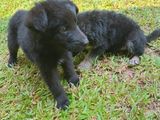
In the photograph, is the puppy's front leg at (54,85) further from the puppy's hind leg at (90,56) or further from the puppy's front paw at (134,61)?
the puppy's front paw at (134,61)

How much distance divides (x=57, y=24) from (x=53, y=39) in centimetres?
24

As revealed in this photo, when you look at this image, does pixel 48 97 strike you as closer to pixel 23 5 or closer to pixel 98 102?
pixel 98 102

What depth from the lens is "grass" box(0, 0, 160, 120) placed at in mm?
4695

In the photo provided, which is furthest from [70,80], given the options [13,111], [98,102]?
[13,111]

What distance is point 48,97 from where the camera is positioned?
199 inches

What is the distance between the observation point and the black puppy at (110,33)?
5.79 meters

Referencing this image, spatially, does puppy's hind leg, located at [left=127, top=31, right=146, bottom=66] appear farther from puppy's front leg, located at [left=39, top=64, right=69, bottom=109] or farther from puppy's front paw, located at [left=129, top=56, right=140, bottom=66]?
puppy's front leg, located at [left=39, top=64, right=69, bottom=109]

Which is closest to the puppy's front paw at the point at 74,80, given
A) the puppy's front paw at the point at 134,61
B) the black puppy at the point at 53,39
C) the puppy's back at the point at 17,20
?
the black puppy at the point at 53,39

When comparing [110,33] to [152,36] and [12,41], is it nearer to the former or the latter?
[152,36]

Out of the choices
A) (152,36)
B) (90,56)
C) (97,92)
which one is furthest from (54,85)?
(152,36)

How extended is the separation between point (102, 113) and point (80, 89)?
1.96ft

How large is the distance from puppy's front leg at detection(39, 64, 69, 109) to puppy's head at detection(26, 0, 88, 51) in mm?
473

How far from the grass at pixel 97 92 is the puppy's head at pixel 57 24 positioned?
0.85 m

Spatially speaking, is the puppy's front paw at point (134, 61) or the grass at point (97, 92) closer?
the grass at point (97, 92)
